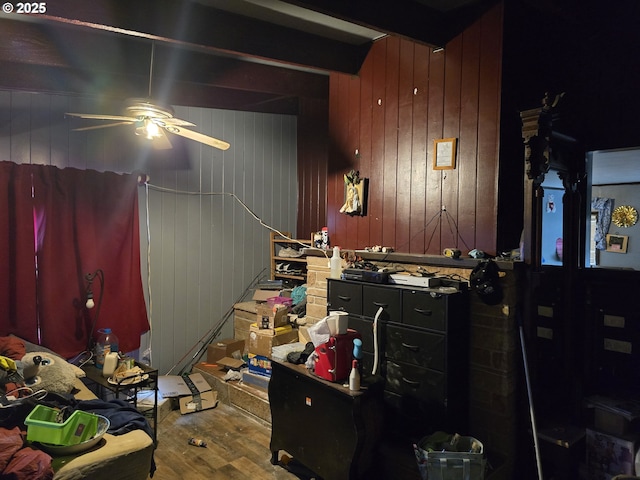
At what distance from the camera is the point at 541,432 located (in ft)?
8.35

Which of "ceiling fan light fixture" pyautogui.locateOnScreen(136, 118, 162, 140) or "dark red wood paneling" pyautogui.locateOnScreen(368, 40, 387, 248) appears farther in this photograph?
"dark red wood paneling" pyautogui.locateOnScreen(368, 40, 387, 248)

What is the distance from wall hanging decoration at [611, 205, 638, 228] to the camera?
5172 mm

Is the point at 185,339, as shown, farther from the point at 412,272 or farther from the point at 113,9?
the point at 113,9

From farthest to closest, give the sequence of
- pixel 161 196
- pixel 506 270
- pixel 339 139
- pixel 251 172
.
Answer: pixel 251 172, pixel 161 196, pixel 339 139, pixel 506 270

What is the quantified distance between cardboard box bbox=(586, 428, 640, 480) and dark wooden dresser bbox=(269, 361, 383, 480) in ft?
3.93

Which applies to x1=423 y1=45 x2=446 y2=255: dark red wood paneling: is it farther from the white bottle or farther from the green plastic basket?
the green plastic basket

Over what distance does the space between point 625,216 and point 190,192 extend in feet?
16.2

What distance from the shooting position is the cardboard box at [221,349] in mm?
4293

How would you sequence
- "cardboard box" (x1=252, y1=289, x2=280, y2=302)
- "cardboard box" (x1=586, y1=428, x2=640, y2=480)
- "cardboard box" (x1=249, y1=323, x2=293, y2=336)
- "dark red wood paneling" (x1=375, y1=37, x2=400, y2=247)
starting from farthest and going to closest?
1. "cardboard box" (x1=252, y1=289, x2=280, y2=302)
2. "cardboard box" (x1=249, y1=323, x2=293, y2=336)
3. "dark red wood paneling" (x1=375, y1=37, x2=400, y2=247)
4. "cardboard box" (x1=586, y1=428, x2=640, y2=480)

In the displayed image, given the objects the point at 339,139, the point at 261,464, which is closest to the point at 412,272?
the point at 339,139

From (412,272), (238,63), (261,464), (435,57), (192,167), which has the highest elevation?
(238,63)

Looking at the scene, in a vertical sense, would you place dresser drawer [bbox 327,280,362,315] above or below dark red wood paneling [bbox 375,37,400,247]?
below

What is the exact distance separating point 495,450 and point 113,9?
11.1 ft

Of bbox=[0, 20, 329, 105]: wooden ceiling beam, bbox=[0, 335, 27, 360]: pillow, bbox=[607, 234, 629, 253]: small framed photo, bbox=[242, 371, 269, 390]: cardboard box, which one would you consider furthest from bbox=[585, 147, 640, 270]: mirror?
bbox=[0, 335, 27, 360]: pillow
